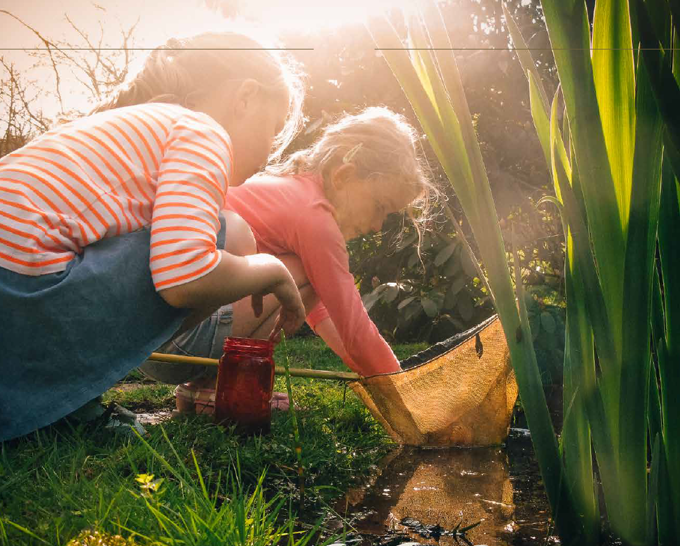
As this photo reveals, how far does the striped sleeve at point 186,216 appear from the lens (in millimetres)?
1321

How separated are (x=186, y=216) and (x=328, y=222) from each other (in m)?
1.05

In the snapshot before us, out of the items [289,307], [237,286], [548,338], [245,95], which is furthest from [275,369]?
[548,338]

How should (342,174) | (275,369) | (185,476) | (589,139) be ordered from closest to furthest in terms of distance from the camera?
(589,139)
(185,476)
(275,369)
(342,174)

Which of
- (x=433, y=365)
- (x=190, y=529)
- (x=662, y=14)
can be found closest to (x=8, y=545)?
(x=190, y=529)

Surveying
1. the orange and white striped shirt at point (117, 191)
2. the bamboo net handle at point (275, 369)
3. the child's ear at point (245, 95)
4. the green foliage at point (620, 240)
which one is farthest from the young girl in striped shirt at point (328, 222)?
the green foliage at point (620, 240)

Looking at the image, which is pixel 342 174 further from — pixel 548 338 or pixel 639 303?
pixel 639 303

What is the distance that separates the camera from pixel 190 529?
2.79ft

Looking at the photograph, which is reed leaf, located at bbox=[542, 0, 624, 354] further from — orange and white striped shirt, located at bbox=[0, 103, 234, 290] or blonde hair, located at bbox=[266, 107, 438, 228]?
blonde hair, located at bbox=[266, 107, 438, 228]

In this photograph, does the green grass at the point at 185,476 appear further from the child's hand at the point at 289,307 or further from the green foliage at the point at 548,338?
the green foliage at the point at 548,338

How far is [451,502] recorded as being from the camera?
4.49ft

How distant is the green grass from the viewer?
87 cm

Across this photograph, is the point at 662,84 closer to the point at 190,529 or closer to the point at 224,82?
the point at 190,529

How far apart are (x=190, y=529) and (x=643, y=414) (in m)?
0.67

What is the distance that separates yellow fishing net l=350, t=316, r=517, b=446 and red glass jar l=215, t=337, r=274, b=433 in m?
0.34
